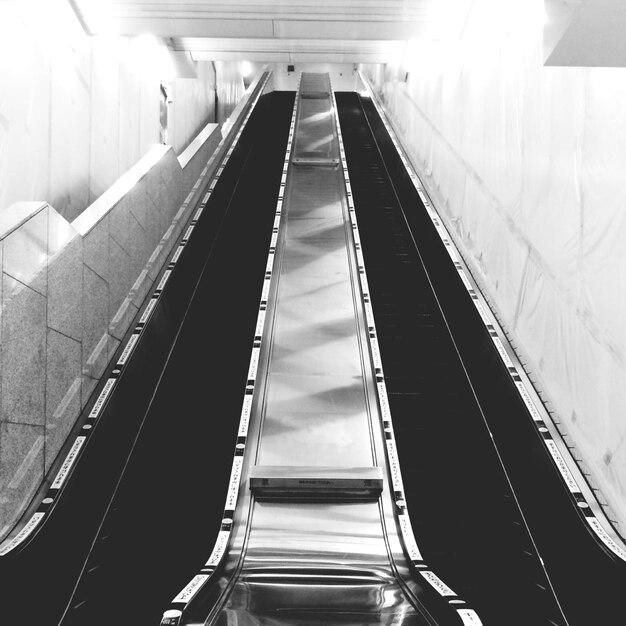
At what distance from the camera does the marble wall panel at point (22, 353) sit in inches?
155

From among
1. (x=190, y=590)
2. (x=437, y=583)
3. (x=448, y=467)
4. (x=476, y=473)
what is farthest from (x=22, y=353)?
(x=476, y=473)

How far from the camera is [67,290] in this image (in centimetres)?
501

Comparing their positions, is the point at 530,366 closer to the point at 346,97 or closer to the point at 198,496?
the point at 198,496

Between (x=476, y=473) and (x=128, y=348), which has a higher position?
(x=128, y=348)

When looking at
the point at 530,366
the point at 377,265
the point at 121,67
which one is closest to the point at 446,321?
the point at 530,366

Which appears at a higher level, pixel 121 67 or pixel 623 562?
pixel 121 67

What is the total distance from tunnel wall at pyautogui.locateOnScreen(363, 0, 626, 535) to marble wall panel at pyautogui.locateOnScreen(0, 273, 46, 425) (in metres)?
3.64

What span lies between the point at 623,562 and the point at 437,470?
1.36 meters

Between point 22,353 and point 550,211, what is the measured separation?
4046mm

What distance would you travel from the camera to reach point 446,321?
6.57m

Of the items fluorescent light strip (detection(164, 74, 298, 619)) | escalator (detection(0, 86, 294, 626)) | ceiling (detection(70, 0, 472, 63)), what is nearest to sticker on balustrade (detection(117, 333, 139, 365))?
escalator (detection(0, 86, 294, 626))

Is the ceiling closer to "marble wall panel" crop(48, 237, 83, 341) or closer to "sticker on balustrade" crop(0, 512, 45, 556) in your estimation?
"marble wall panel" crop(48, 237, 83, 341)

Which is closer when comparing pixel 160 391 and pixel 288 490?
pixel 288 490

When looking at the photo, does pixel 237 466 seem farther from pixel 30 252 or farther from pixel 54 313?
pixel 30 252
